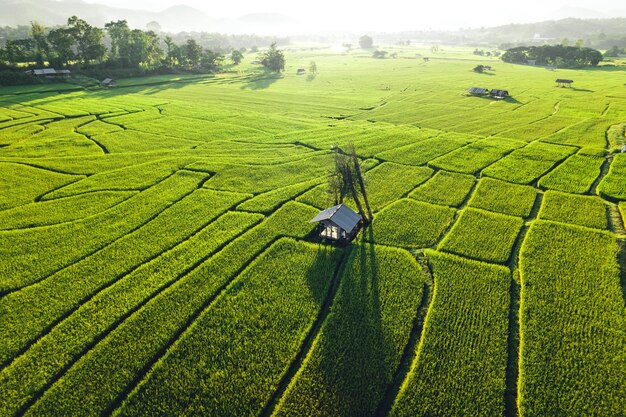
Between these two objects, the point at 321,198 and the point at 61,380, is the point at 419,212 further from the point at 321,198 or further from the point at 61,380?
the point at 61,380

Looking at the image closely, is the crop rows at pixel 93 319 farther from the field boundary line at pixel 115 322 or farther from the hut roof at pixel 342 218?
the hut roof at pixel 342 218

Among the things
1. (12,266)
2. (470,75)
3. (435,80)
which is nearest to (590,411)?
(12,266)

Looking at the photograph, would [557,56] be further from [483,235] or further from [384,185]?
[483,235]

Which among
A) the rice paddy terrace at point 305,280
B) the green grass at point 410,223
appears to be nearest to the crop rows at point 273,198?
the rice paddy terrace at point 305,280

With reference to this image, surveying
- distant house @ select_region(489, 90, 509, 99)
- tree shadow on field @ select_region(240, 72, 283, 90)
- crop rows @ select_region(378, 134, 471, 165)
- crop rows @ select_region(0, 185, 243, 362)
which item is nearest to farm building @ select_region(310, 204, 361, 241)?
crop rows @ select_region(0, 185, 243, 362)

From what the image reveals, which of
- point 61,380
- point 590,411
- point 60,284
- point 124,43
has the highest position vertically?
point 124,43

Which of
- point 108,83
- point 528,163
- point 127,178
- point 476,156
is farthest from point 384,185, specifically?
point 108,83

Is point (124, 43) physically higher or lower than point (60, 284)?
higher
